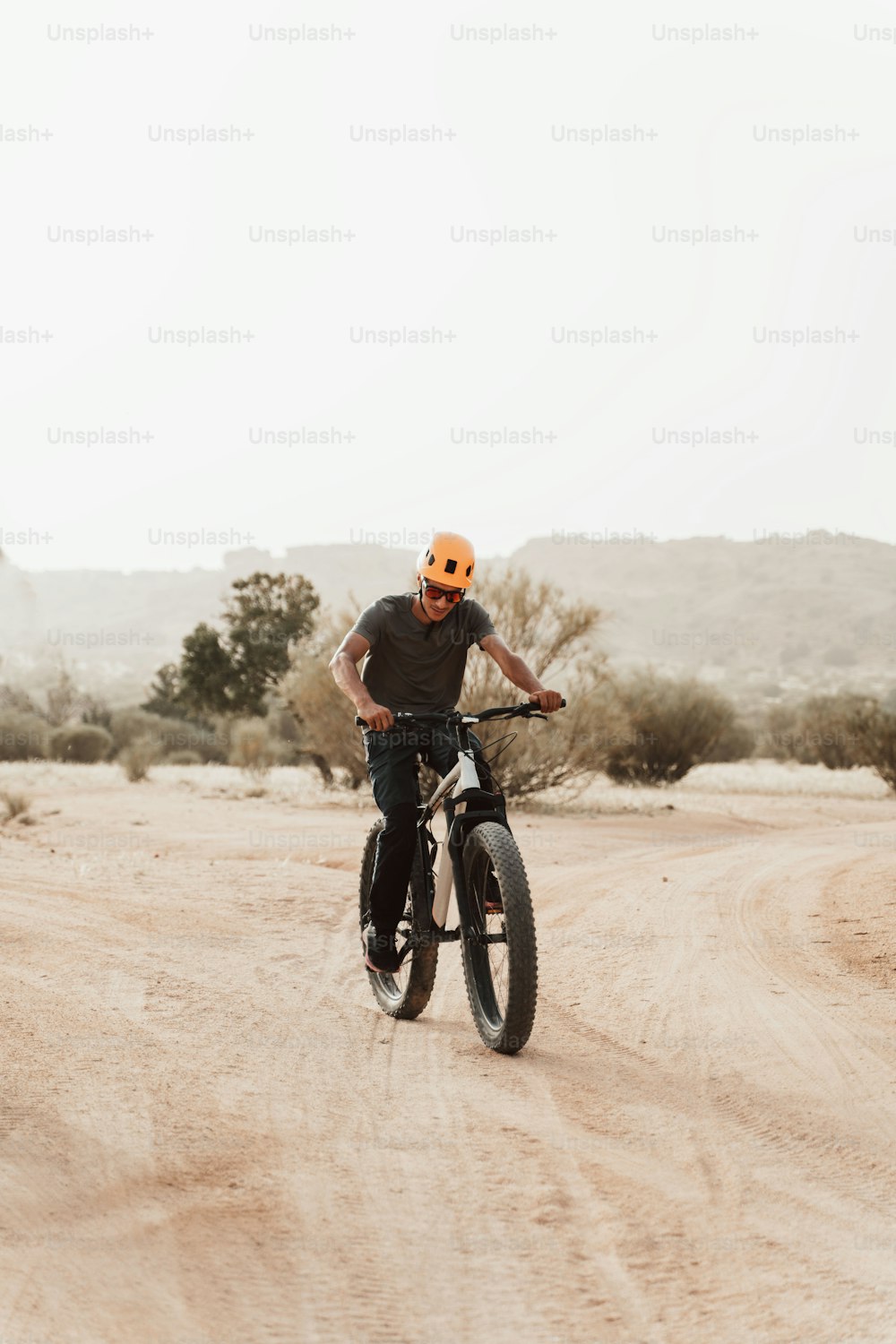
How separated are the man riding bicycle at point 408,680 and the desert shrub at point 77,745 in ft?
97.9

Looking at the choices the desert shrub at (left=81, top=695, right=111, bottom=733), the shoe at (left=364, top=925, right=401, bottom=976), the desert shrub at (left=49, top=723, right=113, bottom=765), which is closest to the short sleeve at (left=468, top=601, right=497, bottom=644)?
the shoe at (left=364, top=925, right=401, bottom=976)

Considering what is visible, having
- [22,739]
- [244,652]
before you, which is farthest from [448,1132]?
[244,652]

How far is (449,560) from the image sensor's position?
5.88m

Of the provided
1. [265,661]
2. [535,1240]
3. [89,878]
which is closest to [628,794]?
[89,878]

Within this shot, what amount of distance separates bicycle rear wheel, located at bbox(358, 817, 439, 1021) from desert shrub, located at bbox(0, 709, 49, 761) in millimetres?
29331

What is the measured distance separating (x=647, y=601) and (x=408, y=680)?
97285mm

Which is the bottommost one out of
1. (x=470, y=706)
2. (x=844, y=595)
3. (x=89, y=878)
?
(x=89, y=878)

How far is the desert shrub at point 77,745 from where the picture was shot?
1361 inches

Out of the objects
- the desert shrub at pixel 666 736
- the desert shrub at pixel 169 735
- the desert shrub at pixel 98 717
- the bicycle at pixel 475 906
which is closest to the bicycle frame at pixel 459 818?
the bicycle at pixel 475 906

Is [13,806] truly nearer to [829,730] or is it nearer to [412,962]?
[412,962]

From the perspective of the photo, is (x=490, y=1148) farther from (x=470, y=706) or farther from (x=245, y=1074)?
(x=470, y=706)

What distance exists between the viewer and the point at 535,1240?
3555 millimetres

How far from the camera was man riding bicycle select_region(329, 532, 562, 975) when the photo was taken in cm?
591

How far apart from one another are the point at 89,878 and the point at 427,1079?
655cm
